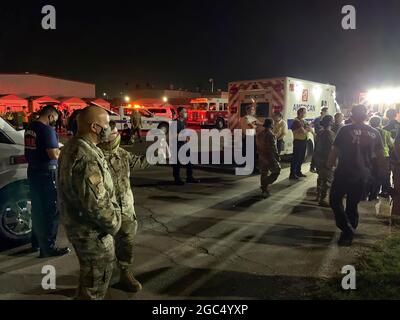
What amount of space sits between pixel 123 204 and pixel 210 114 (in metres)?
26.7

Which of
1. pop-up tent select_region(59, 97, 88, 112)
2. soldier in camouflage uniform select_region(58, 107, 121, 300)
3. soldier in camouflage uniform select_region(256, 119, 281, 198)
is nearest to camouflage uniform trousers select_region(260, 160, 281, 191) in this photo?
soldier in camouflage uniform select_region(256, 119, 281, 198)

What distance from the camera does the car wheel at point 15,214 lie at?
203 inches

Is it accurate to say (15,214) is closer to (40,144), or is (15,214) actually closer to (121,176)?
(40,144)

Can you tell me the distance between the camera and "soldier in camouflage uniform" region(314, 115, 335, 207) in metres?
7.32

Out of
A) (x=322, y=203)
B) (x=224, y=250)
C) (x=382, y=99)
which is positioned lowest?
(x=224, y=250)

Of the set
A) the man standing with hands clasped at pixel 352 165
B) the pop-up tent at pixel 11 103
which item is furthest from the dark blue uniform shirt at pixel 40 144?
the pop-up tent at pixel 11 103

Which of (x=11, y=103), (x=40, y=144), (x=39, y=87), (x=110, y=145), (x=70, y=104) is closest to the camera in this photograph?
→ (x=110, y=145)

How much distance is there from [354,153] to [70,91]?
5356cm

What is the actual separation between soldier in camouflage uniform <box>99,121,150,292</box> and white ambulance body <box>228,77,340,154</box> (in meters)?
9.20

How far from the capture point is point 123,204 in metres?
3.79

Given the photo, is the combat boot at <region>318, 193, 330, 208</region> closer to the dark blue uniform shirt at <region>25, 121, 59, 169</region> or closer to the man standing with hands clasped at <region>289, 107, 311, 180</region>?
the man standing with hands clasped at <region>289, 107, 311, 180</region>

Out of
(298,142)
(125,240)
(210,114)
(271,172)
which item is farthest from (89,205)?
(210,114)

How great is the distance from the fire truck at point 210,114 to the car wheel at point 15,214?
24.7 metres
